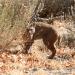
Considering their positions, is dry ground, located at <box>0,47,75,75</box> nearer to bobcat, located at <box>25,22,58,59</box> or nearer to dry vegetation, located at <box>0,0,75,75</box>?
dry vegetation, located at <box>0,0,75,75</box>

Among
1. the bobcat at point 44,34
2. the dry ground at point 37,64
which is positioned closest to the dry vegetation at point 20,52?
the dry ground at point 37,64

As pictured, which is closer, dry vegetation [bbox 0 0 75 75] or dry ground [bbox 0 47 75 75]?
dry ground [bbox 0 47 75 75]

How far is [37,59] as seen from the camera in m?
9.66

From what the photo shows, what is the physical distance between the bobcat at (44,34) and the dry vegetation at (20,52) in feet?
1.13

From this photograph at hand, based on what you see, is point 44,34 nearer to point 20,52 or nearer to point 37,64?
point 20,52

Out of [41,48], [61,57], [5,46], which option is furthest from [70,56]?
[5,46]

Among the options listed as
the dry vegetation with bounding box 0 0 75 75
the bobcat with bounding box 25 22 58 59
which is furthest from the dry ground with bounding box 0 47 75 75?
the bobcat with bounding box 25 22 58 59

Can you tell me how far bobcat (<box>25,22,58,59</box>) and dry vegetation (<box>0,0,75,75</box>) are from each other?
0.34 m

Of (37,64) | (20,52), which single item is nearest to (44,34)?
(20,52)

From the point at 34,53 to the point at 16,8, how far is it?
1.85 metres

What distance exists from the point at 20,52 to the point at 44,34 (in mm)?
875

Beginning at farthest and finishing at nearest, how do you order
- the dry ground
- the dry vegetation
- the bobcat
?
the bobcat < the dry vegetation < the dry ground

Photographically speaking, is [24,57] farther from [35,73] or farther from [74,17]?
[74,17]

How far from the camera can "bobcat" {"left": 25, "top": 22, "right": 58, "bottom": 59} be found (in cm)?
1007
